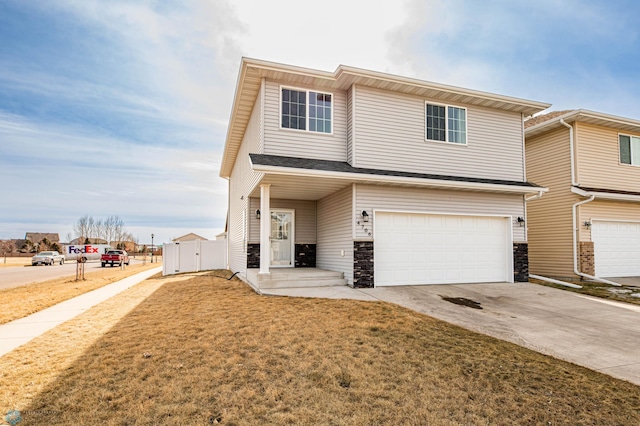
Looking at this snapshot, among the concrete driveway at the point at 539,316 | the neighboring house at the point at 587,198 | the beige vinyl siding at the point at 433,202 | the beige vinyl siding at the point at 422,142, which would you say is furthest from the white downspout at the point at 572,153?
the concrete driveway at the point at 539,316

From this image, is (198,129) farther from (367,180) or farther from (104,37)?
(367,180)

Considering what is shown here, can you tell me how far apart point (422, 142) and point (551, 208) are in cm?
679

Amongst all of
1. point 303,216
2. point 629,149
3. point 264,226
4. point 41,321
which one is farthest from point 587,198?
point 41,321

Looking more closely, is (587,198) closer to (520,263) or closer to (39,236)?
A: (520,263)

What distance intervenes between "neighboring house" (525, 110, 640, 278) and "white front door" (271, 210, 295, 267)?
10012 millimetres

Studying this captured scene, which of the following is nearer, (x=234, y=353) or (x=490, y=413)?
(x=490, y=413)

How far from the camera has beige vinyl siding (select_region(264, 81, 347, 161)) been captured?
9.90 metres

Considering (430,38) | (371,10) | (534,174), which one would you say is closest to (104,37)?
(371,10)

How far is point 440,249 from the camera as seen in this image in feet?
34.6

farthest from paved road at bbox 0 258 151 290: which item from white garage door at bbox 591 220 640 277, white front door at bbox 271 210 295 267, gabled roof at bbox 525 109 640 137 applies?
white garage door at bbox 591 220 640 277

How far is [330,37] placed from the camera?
12.2 meters

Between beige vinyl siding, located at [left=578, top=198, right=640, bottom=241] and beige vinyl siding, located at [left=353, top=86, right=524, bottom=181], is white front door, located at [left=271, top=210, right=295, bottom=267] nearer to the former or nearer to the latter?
beige vinyl siding, located at [left=353, top=86, right=524, bottom=181]

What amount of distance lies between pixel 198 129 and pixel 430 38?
13.2 metres

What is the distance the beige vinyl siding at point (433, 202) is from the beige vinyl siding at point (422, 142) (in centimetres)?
78
